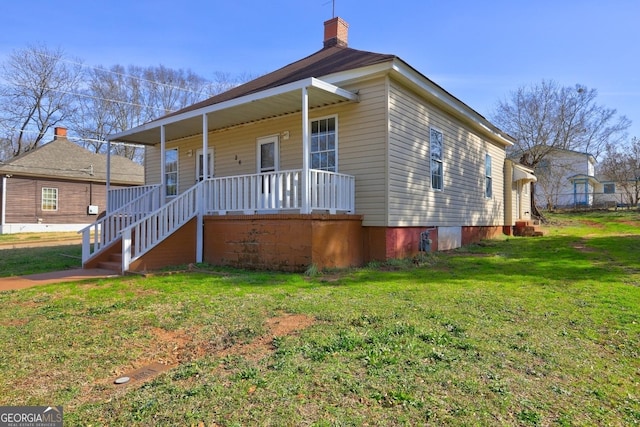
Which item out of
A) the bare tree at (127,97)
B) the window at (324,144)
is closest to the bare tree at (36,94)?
the bare tree at (127,97)

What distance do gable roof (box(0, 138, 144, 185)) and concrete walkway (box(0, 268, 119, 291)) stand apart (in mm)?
16306

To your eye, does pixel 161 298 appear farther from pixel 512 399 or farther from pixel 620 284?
pixel 620 284

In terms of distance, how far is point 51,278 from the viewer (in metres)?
7.36

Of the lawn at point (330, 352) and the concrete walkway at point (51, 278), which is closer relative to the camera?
the lawn at point (330, 352)

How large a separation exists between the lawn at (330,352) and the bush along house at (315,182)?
5.44ft

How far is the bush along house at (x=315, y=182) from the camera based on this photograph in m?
7.64

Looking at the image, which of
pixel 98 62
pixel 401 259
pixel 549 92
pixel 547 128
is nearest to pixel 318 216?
pixel 401 259

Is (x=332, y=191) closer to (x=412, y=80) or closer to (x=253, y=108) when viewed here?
(x=253, y=108)

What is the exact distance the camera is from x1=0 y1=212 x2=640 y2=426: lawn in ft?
7.85

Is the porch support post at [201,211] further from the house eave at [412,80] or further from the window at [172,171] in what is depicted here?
the window at [172,171]

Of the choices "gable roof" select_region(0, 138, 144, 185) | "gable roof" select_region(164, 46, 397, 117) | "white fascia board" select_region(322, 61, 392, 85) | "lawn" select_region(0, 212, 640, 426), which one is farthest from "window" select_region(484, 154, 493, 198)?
"gable roof" select_region(0, 138, 144, 185)

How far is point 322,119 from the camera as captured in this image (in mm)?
9141
